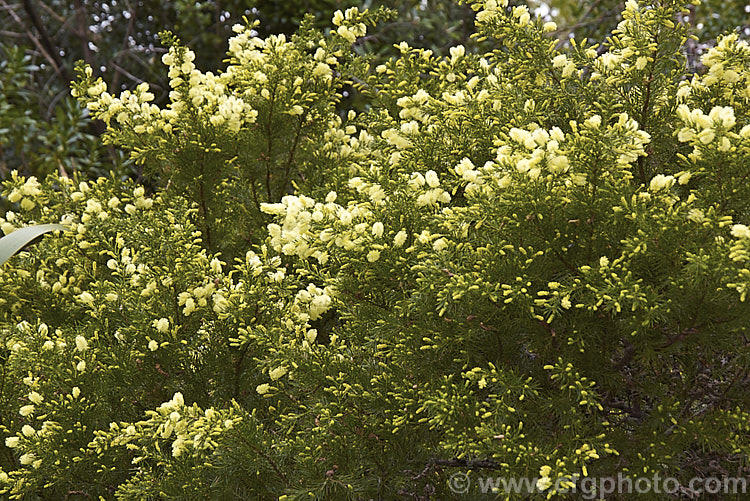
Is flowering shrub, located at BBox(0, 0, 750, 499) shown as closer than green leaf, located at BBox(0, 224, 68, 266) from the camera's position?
Yes

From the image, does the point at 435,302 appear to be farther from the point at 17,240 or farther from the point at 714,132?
the point at 17,240

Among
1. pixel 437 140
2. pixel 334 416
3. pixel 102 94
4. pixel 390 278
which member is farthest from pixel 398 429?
pixel 102 94

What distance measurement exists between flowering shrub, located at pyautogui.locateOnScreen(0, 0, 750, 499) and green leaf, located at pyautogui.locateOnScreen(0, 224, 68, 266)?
0.14 m

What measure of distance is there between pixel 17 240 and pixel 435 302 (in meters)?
1.60

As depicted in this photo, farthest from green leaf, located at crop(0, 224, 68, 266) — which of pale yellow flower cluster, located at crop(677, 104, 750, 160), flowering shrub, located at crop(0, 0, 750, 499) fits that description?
pale yellow flower cluster, located at crop(677, 104, 750, 160)

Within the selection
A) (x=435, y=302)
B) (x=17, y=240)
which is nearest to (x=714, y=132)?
(x=435, y=302)

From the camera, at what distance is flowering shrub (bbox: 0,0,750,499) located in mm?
1669

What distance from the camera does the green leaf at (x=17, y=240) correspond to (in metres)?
2.53

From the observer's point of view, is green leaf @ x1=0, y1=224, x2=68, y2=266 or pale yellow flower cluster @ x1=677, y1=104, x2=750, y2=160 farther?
green leaf @ x1=0, y1=224, x2=68, y2=266

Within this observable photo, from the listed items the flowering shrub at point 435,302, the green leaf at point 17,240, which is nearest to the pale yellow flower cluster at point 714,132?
the flowering shrub at point 435,302

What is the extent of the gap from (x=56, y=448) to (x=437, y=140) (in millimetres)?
1429

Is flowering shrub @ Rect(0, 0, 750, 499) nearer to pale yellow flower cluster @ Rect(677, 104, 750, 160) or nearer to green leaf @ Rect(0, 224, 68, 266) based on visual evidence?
pale yellow flower cluster @ Rect(677, 104, 750, 160)

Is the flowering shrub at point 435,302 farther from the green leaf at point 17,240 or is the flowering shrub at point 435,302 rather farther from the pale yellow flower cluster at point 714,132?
the green leaf at point 17,240

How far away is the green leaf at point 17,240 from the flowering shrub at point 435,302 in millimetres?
141
